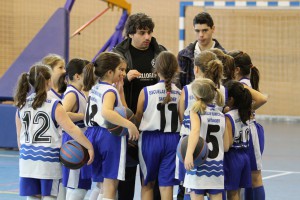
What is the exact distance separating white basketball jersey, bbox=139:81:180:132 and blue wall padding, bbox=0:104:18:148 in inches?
219

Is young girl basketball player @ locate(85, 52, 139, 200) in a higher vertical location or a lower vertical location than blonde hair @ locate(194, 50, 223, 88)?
lower

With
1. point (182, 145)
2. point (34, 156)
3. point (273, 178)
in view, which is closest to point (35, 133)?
point (34, 156)

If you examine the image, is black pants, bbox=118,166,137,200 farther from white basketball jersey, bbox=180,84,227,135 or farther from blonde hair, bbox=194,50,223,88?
blonde hair, bbox=194,50,223,88

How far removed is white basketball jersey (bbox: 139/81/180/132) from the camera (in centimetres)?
539

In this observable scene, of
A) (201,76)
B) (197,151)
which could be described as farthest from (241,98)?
(197,151)

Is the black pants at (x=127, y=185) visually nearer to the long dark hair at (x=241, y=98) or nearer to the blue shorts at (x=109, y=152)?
the blue shorts at (x=109, y=152)

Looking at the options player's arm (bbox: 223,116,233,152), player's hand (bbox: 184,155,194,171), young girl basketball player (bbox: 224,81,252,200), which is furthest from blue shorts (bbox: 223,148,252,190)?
player's hand (bbox: 184,155,194,171)

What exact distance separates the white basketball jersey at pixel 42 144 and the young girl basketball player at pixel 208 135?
40.8 inches

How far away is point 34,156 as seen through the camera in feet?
16.8

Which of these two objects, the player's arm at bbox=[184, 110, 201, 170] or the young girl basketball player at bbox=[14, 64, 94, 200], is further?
the young girl basketball player at bbox=[14, 64, 94, 200]

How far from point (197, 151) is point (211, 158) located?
9.0 inches

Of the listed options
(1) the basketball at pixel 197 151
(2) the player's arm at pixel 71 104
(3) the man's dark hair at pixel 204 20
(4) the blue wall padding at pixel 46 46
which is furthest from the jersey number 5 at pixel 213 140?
(4) the blue wall padding at pixel 46 46

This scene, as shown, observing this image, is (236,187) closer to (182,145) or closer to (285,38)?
(182,145)

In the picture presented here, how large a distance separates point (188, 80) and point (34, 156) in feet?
6.08
